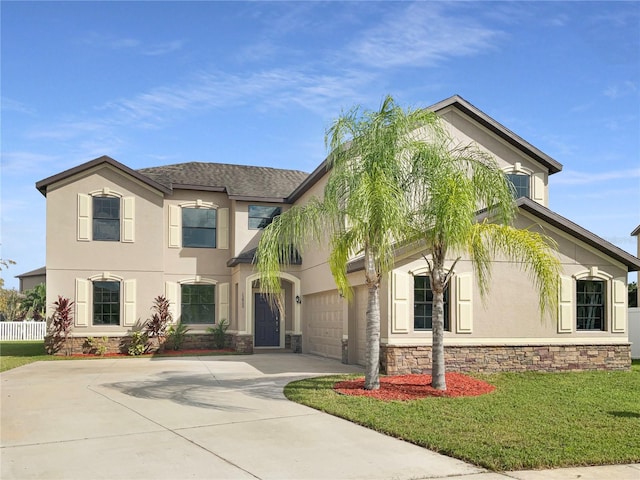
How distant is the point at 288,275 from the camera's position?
2227 cm

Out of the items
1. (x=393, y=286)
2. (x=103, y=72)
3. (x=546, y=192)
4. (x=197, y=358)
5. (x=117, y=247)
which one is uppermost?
(x=103, y=72)

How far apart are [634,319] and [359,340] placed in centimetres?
994

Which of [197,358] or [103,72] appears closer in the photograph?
[103,72]

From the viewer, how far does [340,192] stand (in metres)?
11.9

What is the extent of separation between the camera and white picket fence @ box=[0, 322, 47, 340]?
33125 millimetres

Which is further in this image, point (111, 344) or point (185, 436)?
point (111, 344)

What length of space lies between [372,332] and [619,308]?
7.92m

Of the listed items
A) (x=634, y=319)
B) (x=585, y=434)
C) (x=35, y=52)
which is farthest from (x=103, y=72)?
(x=634, y=319)

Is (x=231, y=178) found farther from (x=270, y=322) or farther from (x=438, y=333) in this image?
(x=438, y=333)

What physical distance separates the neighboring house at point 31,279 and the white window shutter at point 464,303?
3875 centimetres

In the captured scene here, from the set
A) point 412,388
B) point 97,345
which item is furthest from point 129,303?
point 412,388

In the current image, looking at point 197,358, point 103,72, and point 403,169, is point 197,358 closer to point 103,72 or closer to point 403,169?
point 103,72

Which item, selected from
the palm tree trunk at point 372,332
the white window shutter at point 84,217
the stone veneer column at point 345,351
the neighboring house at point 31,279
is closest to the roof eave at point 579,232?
the palm tree trunk at point 372,332

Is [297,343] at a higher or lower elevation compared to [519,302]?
lower
